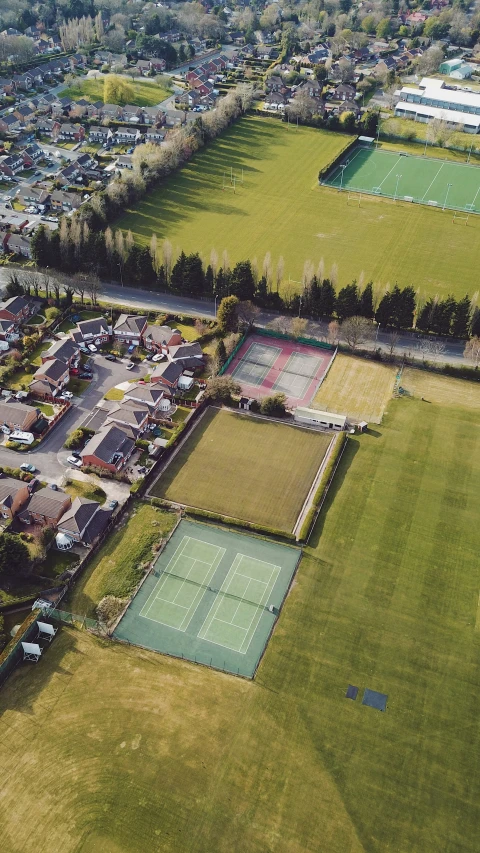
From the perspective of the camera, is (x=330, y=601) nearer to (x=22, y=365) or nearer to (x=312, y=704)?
(x=312, y=704)

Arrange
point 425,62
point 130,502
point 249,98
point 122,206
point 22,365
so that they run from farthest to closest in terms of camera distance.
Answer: point 425,62 → point 249,98 → point 122,206 → point 22,365 → point 130,502

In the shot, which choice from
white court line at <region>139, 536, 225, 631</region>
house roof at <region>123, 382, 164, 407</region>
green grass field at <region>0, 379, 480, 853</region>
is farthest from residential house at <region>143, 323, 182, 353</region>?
green grass field at <region>0, 379, 480, 853</region>

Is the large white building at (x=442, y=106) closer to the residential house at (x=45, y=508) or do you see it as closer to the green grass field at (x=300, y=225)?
the green grass field at (x=300, y=225)

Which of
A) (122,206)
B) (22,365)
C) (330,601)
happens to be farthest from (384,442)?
(122,206)

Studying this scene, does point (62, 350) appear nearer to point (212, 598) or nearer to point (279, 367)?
point (279, 367)

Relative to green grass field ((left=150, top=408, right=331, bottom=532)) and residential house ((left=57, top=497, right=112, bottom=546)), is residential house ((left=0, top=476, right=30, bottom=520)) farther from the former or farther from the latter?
green grass field ((left=150, top=408, right=331, bottom=532))

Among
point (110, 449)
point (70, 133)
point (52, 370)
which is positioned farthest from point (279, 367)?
point (70, 133)

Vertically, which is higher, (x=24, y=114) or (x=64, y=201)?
(x=24, y=114)
